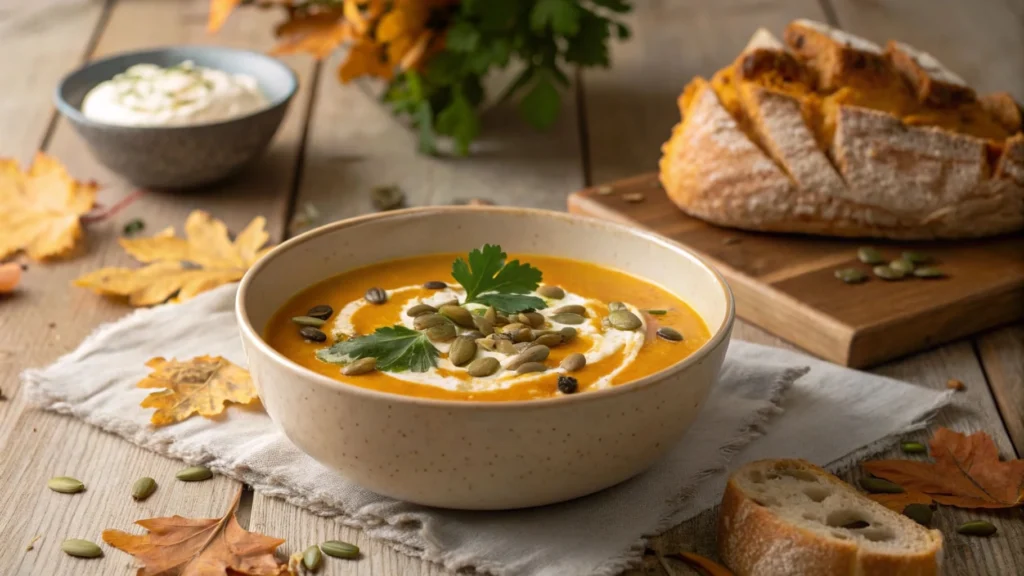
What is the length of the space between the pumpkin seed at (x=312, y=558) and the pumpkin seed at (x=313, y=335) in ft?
1.24

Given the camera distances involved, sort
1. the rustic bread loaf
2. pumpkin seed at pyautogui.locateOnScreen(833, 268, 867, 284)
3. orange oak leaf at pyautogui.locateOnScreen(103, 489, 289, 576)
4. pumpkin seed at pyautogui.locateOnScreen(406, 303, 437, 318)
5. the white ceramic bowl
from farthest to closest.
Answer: the rustic bread loaf
pumpkin seed at pyautogui.locateOnScreen(833, 268, 867, 284)
pumpkin seed at pyautogui.locateOnScreen(406, 303, 437, 318)
orange oak leaf at pyautogui.locateOnScreen(103, 489, 289, 576)
the white ceramic bowl

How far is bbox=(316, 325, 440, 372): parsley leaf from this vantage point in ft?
6.22

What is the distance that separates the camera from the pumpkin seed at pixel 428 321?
202 centimetres

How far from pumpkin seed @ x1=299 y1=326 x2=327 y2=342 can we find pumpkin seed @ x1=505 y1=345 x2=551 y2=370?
1.18 ft

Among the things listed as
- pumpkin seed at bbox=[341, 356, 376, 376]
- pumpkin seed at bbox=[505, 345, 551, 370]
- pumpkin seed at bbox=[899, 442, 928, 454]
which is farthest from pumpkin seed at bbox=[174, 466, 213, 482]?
pumpkin seed at bbox=[899, 442, 928, 454]

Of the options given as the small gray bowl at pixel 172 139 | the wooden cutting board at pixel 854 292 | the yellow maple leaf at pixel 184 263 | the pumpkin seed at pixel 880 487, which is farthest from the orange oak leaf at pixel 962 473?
the small gray bowl at pixel 172 139

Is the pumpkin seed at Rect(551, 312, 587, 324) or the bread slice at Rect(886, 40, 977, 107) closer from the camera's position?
the pumpkin seed at Rect(551, 312, 587, 324)

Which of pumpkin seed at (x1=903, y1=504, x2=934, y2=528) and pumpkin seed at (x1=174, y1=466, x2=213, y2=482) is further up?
pumpkin seed at (x1=903, y1=504, x2=934, y2=528)

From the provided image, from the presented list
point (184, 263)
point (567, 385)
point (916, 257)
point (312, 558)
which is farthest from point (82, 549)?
point (916, 257)

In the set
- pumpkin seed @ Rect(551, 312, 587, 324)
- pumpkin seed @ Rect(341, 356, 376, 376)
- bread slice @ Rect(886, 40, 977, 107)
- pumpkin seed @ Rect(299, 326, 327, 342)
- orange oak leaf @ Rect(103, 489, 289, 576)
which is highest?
bread slice @ Rect(886, 40, 977, 107)

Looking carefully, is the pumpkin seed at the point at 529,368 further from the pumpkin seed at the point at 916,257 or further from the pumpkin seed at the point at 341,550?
the pumpkin seed at the point at 916,257

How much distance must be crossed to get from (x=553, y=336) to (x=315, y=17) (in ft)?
6.83

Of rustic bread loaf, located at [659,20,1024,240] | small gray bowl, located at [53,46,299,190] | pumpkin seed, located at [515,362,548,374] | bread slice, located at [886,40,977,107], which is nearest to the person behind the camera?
pumpkin seed, located at [515,362,548,374]

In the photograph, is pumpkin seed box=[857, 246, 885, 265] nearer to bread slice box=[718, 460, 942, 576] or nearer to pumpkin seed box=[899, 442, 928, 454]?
pumpkin seed box=[899, 442, 928, 454]
